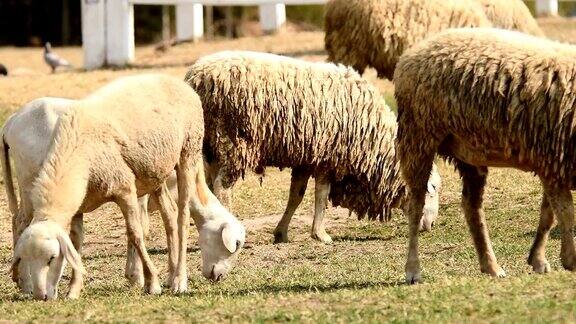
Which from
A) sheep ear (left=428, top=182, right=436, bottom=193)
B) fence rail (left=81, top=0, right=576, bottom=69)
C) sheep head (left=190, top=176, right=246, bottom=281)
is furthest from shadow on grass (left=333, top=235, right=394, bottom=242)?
fence rail (left=81, top=0, right=576, bottom=69)

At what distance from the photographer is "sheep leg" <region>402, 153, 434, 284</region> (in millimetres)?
9438

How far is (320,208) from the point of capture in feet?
41.0

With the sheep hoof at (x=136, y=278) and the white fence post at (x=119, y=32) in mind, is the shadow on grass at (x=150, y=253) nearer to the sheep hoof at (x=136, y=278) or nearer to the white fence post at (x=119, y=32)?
the sheep hoof at (x=136, y=278)

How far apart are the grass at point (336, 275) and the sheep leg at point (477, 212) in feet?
0.43

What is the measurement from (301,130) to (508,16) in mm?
4203

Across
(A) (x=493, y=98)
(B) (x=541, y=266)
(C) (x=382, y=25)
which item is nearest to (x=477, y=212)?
(B) (x=541, y=266)

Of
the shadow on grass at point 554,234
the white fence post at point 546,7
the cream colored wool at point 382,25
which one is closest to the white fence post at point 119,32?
the cream colored wool at point 382,25

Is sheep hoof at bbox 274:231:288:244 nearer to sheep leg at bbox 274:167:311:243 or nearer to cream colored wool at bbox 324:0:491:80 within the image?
sheep leg at bbox 274:167:311:243

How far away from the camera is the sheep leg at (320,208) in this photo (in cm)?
1234

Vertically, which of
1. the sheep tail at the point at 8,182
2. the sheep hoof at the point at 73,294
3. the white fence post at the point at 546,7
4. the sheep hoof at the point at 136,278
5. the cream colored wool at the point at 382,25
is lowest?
the sheep hoof at the point at 136,278

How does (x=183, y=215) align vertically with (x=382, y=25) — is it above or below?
below

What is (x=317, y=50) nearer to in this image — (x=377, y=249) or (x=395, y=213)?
(x=395, y=213)

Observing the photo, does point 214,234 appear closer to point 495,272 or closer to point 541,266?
point 495,272

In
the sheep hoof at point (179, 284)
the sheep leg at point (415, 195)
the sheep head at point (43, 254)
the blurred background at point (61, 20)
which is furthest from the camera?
the blurred background at point (61, 20)
